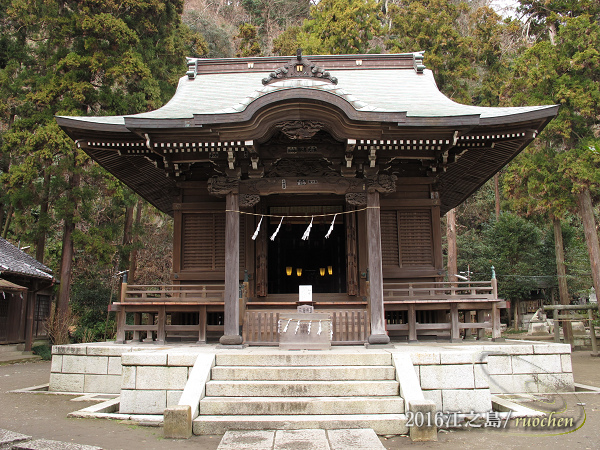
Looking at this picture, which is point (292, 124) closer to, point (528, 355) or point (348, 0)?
point (528, 355)

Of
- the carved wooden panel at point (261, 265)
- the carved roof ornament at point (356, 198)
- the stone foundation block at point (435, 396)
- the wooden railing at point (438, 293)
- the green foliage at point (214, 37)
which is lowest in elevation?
the stone foundation block at point (435, 396)

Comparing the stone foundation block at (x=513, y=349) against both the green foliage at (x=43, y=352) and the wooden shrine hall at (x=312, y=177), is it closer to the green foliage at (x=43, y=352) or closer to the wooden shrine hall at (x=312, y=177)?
the wooden shrine hall at (x=312, y=177)

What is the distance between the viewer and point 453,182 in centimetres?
1266

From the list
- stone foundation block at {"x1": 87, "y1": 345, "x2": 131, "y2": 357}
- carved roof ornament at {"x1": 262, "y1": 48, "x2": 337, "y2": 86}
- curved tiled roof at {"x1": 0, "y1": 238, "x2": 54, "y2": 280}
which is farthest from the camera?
curved tiled roof at {"x1": 0, "y1": 238, "x2": 54, "y2": 280}

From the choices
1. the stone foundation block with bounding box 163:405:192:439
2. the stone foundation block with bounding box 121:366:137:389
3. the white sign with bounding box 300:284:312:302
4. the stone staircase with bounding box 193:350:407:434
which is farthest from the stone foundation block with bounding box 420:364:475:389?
the stone foundation block with bounding box 121:366:137:389

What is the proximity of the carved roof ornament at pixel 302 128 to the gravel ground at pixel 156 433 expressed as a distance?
5.56m

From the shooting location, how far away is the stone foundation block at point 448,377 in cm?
668

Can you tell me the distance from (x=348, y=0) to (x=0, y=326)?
24280 mm

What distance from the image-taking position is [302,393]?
6.50m

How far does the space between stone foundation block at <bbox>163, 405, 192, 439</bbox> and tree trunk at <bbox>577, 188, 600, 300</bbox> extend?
635 inches

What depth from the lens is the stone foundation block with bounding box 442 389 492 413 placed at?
261 inches

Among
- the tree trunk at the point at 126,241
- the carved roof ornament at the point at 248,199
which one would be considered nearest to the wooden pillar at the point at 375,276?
the carved roof ornament at the point at 248,199

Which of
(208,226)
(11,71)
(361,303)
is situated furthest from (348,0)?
(361,303)

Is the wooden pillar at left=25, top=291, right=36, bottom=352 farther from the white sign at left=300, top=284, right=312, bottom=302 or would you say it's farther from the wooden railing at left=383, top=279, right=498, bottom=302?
the wooden railing at left=383, top=279, right=498, bottom=302
